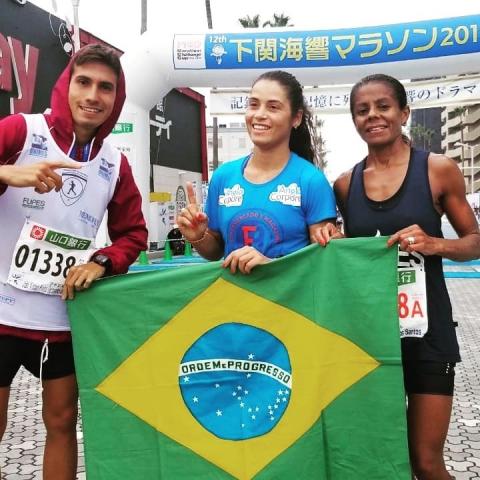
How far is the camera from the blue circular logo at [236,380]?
7.18ft

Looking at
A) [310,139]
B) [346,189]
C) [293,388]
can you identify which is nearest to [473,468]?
[293,388]

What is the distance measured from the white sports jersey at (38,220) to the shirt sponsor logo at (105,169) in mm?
57

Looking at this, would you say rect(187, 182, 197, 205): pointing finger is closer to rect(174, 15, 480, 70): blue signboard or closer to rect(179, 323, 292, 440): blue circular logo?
rect(179, 323, 292, 440): blue circular logo

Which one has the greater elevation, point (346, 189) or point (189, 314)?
point (346, 189)

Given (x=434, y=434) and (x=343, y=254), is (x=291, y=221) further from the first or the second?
(x=434, y=434)

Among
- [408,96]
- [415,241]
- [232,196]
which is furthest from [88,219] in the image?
[408,96]

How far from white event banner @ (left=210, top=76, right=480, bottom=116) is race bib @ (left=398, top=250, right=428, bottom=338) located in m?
8.29

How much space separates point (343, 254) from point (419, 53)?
22.6 feet

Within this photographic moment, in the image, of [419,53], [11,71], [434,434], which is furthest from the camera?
[11,71]

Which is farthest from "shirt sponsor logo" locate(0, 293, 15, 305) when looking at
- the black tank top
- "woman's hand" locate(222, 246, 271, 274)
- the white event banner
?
the white event banner

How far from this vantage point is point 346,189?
2402mm

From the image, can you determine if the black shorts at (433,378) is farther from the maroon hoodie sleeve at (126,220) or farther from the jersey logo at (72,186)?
the jersey logo at (72,186)

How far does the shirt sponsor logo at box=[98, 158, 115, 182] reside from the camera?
92.4 inches

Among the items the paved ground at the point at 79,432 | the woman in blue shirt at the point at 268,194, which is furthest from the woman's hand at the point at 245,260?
the paved ground at the point at 79,432
